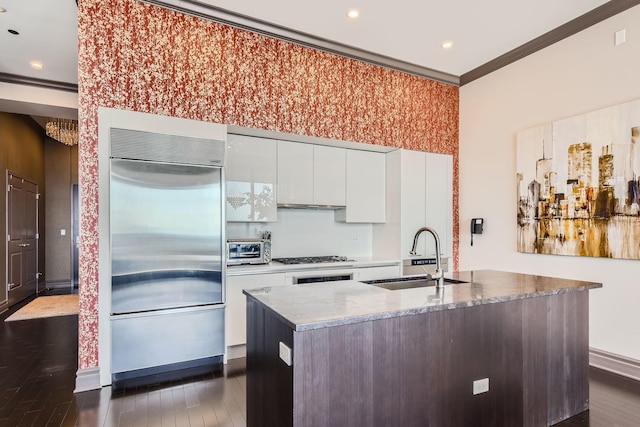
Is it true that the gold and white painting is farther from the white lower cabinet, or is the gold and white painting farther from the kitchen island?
the white lower cabinet

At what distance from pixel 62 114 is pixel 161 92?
115 inches

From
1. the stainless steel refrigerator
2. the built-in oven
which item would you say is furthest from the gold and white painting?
the stainless steel refrigerator

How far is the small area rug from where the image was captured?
16.3ft

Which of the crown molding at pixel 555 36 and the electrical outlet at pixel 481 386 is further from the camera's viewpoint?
the crown molding at pixel 555 36

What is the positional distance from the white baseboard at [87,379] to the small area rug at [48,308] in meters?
2.79

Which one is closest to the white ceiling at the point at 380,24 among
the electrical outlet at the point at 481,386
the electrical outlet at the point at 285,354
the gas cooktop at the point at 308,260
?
the gas cooktop at the point at 308,260

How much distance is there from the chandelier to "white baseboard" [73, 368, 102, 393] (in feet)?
14.8

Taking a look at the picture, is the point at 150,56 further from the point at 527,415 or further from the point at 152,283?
the point at 527,415

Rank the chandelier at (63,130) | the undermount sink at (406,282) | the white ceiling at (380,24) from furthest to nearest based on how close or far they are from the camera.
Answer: the chandelier at (63,130) < the white ceiling at (380,24) < the undermount sink at (406,282)

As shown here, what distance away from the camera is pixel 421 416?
1.85m

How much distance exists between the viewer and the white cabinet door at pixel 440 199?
182 inches

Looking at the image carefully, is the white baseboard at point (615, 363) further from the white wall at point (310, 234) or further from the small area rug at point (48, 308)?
the small area rug at point (48, 308)

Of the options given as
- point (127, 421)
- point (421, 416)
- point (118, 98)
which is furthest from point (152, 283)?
point (421, 416)

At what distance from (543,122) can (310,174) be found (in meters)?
2.63
